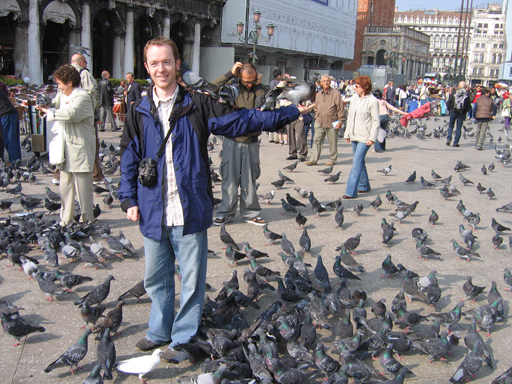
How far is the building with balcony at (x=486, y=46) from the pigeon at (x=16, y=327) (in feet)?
→ 473

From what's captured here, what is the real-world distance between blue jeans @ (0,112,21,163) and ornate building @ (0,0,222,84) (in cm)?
1493

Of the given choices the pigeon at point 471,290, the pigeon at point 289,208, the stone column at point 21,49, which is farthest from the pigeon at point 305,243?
the stone column at point 21,49

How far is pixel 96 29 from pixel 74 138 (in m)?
29.7

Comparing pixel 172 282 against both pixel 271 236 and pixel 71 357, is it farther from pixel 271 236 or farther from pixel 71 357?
pixel 271 236

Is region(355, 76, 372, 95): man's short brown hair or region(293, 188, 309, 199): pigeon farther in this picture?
region(293, 188, 309, 199): pigeon

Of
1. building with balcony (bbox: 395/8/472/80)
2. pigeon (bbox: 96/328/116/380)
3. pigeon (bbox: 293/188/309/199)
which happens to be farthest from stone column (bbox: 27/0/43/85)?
building with balcony (bbox: 395/8/472/80)

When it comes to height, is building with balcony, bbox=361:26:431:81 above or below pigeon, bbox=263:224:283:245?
above

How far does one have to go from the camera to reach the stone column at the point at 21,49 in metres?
23.1

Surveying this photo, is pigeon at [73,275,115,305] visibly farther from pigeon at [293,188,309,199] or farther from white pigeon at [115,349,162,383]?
pigeon at [293,188,309,199]

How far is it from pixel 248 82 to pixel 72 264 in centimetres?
340

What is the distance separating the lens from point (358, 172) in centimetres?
846

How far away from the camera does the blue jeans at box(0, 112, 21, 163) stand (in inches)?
390

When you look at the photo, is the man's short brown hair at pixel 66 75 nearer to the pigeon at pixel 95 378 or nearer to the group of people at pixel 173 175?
the group of people at pixel 173 175

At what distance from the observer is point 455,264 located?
19.6 ft
